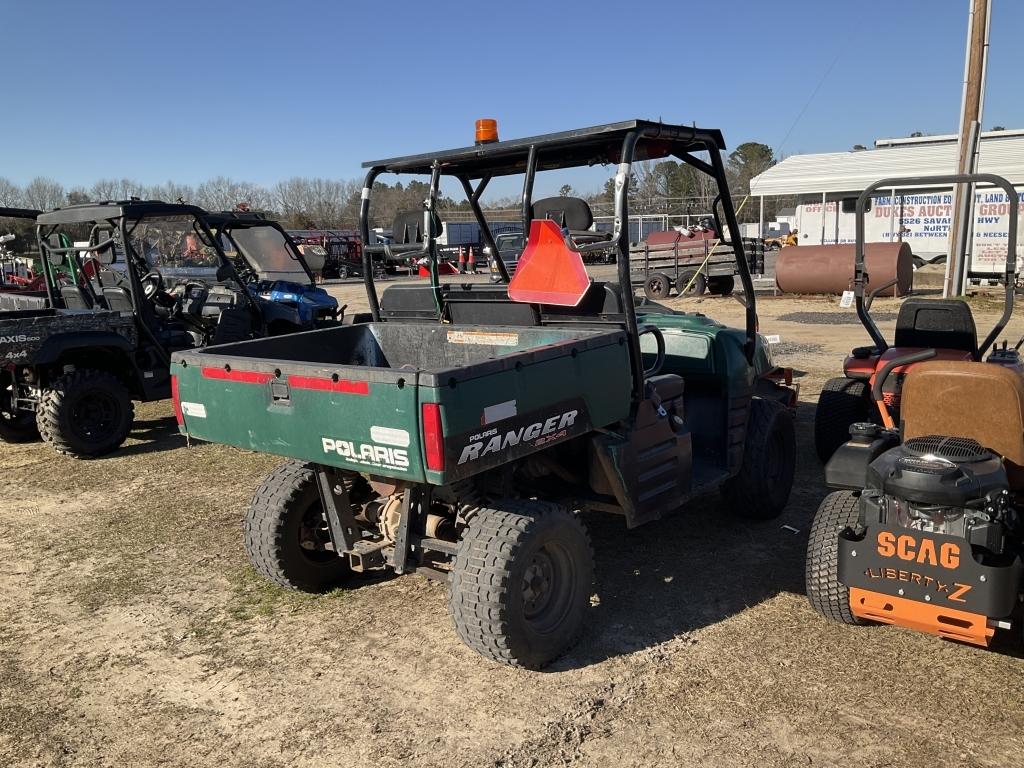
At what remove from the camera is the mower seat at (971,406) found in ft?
11.4

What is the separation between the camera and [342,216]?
63.1 metres

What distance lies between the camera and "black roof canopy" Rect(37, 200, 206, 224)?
7762 mm

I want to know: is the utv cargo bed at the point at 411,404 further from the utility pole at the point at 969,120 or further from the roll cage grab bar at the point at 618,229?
the utility pole at the point at 969,120

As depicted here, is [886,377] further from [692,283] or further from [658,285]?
[658,285]

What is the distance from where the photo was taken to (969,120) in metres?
13.8

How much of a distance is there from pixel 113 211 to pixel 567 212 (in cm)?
562

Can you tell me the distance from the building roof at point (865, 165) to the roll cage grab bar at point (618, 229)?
23.5 metres

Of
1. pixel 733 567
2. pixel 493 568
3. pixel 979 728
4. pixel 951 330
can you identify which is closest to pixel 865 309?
pixel 951 330

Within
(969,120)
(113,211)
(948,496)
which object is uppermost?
(969,120)

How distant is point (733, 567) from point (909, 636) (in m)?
1.00

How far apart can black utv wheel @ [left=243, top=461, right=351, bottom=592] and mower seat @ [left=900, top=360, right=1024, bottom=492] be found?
277cm

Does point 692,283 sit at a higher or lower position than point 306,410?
lower

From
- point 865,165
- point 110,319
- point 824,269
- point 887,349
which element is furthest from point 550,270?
point 865,165

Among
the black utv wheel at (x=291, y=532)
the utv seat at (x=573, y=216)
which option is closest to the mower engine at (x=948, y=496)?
the utv seat at (x=573, y=216)
